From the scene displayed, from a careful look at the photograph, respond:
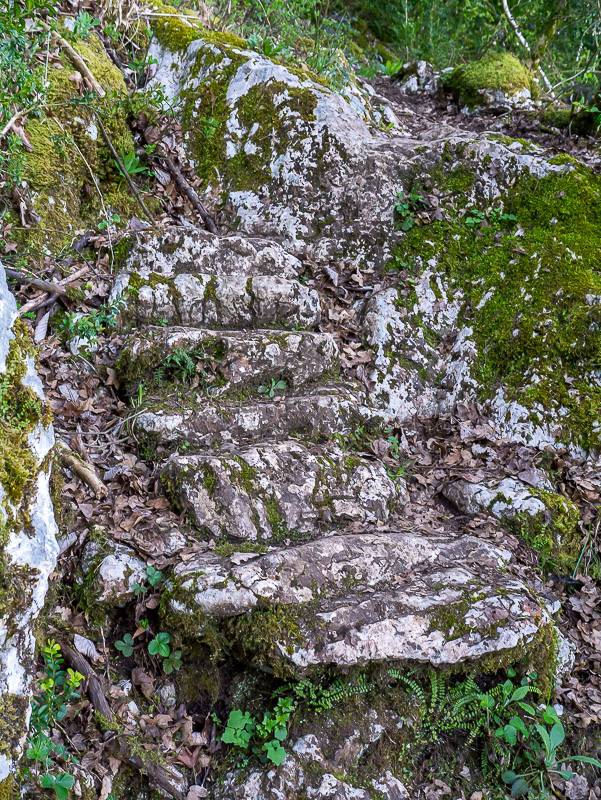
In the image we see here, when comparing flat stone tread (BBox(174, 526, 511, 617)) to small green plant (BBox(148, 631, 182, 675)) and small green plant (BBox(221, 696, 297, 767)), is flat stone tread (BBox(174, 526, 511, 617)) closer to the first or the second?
small green plant (BBox(148, 631, 182, 675))

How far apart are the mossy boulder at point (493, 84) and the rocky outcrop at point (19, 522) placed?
31.4ft

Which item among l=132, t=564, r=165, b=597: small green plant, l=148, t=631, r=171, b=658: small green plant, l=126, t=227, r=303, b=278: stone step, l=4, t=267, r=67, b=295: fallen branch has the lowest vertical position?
l=148, t=631, r=171, b=658: small green plant

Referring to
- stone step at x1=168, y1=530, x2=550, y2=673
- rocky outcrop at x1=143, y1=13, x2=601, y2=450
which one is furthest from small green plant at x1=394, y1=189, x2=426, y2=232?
stone step at x1=168, y1=530, x2=550, y2=673

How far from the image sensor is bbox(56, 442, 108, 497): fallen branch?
150 inches

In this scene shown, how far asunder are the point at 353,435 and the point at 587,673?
8.09 feet

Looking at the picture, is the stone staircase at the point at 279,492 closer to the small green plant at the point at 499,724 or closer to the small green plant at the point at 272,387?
the small green plant at the point at 272,387

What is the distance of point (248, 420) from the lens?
4.50m

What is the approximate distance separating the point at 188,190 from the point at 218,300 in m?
1.71

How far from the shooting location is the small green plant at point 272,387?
15.7ft

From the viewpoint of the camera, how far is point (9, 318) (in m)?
2.93

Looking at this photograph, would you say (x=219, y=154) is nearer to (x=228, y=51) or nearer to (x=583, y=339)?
(x=228, y=51)

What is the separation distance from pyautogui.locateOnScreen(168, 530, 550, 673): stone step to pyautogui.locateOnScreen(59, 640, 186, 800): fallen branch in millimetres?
522

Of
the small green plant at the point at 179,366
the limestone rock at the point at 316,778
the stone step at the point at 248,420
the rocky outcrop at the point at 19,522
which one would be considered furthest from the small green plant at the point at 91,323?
the limestone rock at the point at 316,778

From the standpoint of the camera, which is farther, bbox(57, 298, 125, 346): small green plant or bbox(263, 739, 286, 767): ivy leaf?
bbox(57, 298, 125, 346): small green plant
